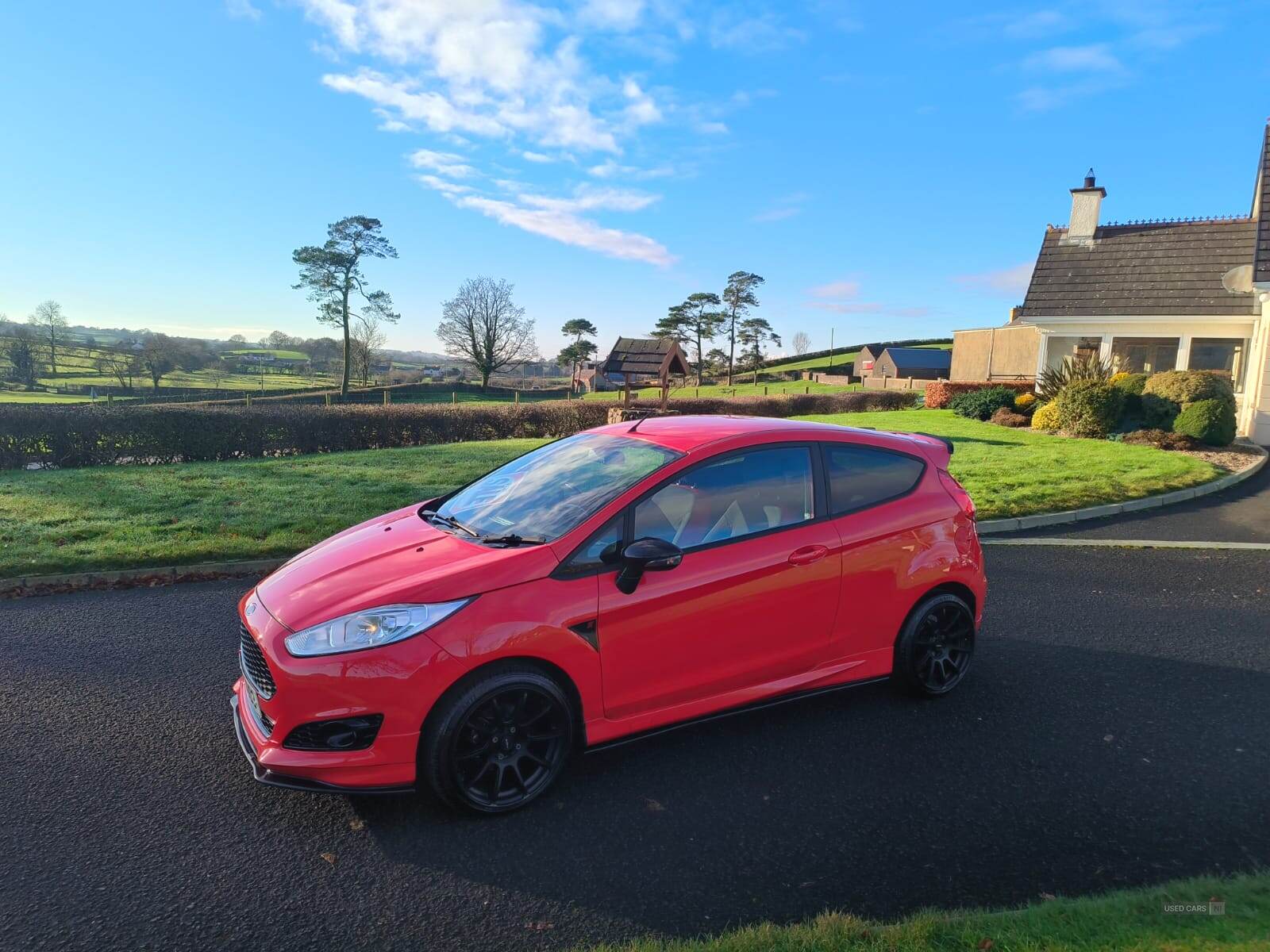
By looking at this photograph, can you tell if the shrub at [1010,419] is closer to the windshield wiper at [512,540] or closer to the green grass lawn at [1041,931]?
the green grass lawn at [1041,931]

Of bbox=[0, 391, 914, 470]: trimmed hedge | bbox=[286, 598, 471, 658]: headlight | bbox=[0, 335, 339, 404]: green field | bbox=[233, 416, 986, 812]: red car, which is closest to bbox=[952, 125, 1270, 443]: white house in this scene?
bbox=[0, 391, 914, 470]: trimmed hedge

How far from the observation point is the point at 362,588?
312cm

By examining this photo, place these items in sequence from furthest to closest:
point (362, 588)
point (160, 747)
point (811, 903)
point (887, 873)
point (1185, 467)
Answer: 1. point (1185, 467)
2. point (160, 747)
3. point (362, 588)
4. point (887, 873)
5. point (811, 903)

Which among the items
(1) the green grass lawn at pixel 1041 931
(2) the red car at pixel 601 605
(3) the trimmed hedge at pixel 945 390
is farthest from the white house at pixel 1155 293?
(1) the green grass lawn at pixel 1041 931

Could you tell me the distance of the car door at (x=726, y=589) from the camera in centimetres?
326

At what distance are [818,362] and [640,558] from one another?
91.3m

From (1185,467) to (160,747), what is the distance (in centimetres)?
1370

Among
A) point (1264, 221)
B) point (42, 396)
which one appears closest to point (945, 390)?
point (1264, 221)

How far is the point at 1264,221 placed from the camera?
16.3m

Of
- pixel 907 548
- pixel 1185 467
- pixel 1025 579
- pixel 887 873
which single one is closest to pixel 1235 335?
pixel 1185 467

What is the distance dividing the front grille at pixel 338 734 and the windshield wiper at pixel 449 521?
99 cm

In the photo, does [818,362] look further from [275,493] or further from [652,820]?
[652,820]

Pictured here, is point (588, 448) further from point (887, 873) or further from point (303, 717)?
point (887, 873)

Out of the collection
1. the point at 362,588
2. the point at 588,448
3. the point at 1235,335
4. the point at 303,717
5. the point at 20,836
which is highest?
the point at 1235,335
